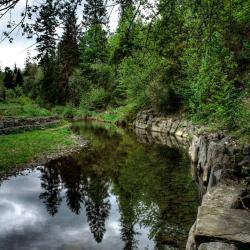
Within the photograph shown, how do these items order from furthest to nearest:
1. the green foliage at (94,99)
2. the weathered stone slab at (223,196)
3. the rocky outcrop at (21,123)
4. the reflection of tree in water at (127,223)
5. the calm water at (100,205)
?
the green foliage at (94,99), the rocky outcrop at (21,123), the calm water at (100,205), the reflection of tree in water at (127,223), the weathered stone slab at (223,196)

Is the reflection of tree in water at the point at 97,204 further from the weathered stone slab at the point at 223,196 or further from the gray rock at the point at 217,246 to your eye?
the gray rock at the point at 217,246

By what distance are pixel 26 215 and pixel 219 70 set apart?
17.2 m

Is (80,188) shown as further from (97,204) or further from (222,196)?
→ (222,196)

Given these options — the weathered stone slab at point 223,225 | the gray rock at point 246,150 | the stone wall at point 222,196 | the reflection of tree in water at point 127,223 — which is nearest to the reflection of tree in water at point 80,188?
the reflection of tree in water at point 127,223

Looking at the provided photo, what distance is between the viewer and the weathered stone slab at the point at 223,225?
25.2 feet

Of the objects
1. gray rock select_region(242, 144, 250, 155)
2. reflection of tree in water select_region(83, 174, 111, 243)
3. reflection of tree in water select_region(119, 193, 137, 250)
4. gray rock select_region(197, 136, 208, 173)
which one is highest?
gray rock select_region(242, 144, 250, 155)

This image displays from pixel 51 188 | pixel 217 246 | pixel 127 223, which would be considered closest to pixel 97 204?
pixel 127 223

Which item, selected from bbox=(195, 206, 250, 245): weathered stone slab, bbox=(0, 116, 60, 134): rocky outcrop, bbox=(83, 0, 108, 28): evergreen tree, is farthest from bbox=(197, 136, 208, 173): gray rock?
bbox=(0, 116, 60, 134): rocky outcrop

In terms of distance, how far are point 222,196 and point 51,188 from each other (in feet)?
30.0

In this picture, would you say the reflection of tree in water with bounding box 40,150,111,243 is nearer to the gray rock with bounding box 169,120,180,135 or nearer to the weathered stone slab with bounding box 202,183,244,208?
the weathered stone slab with bounding box 202,183,244,208

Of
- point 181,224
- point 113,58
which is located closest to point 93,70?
point 113,58

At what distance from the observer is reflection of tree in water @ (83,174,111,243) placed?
12.3 meters

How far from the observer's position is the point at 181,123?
37625mm

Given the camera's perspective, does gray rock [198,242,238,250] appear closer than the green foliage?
Yes
